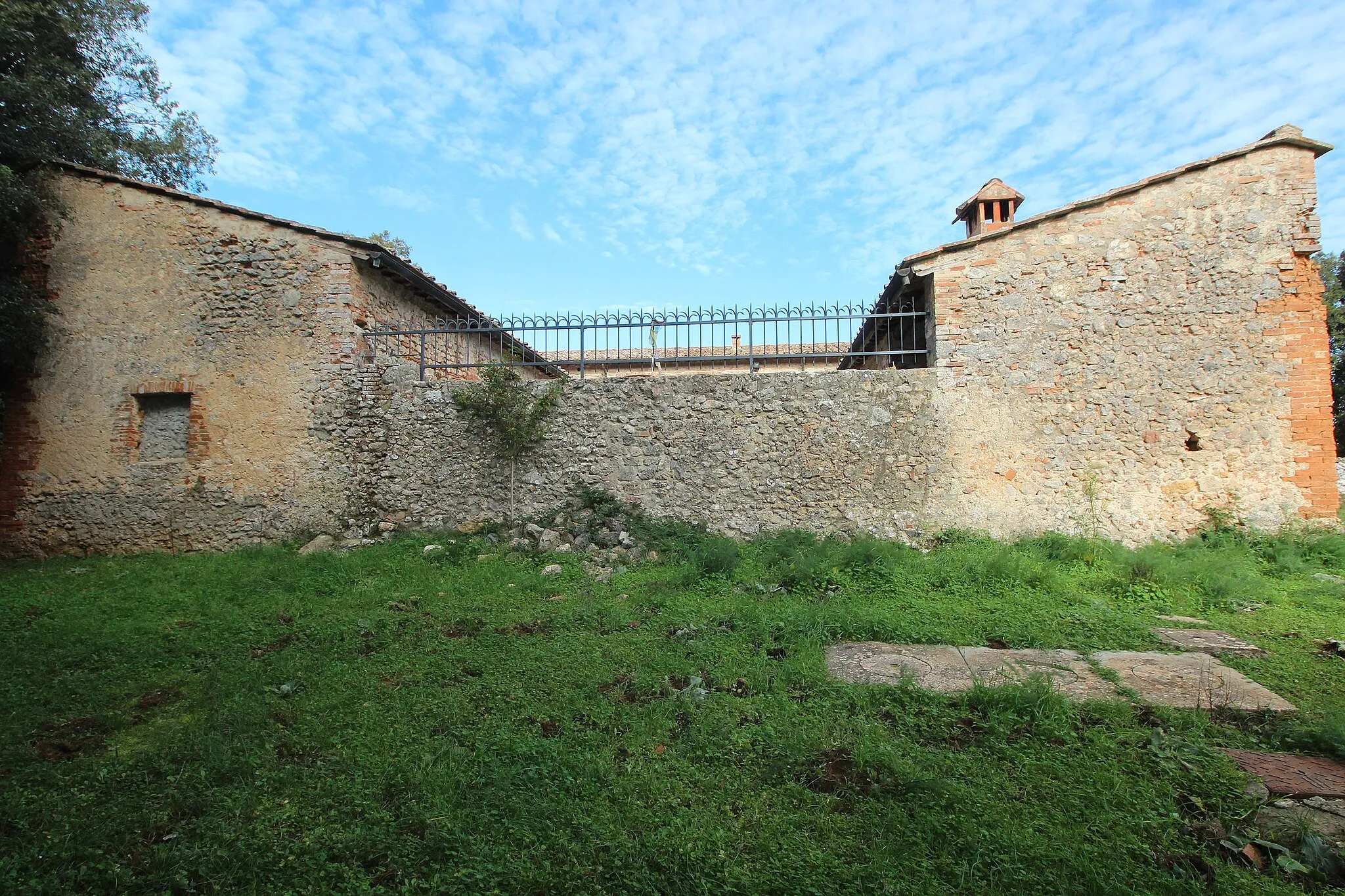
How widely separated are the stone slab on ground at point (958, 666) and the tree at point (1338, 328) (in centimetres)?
1764

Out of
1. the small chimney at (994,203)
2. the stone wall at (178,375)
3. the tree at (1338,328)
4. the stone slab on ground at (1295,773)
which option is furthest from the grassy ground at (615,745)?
the tree at (1338,328)

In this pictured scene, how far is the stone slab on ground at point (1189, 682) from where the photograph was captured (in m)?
4.34

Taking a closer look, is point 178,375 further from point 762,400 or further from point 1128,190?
point 1128,190

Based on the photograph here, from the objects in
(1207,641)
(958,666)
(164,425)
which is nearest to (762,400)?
(958,666)

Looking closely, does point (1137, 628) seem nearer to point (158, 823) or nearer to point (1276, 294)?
point (1276, 294)

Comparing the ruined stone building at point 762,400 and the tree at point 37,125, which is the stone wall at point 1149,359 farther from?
the tree at point 37,125

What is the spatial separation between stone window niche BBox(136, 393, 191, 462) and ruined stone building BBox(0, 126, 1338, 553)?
39mm

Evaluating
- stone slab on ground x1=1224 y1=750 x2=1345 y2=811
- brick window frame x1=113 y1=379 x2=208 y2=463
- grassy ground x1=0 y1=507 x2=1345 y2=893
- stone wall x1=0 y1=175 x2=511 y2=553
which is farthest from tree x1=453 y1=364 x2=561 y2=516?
stone slab on ground x1=1224 y1=750 x2=1345 y2=811

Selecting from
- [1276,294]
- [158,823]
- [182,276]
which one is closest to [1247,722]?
[158,823]

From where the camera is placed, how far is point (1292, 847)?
9.86 feet

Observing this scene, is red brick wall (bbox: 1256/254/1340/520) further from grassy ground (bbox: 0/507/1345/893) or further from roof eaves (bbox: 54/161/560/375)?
roof eaves (bbox: 54/161/560/375)

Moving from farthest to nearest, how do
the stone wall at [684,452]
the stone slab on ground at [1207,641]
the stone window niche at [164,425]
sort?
the stone window niche at [164,425], the stone wall at [684,452], the stone slab on ground at [1207,641]

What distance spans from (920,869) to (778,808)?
2.33ft

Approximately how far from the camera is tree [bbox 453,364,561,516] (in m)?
9.59
